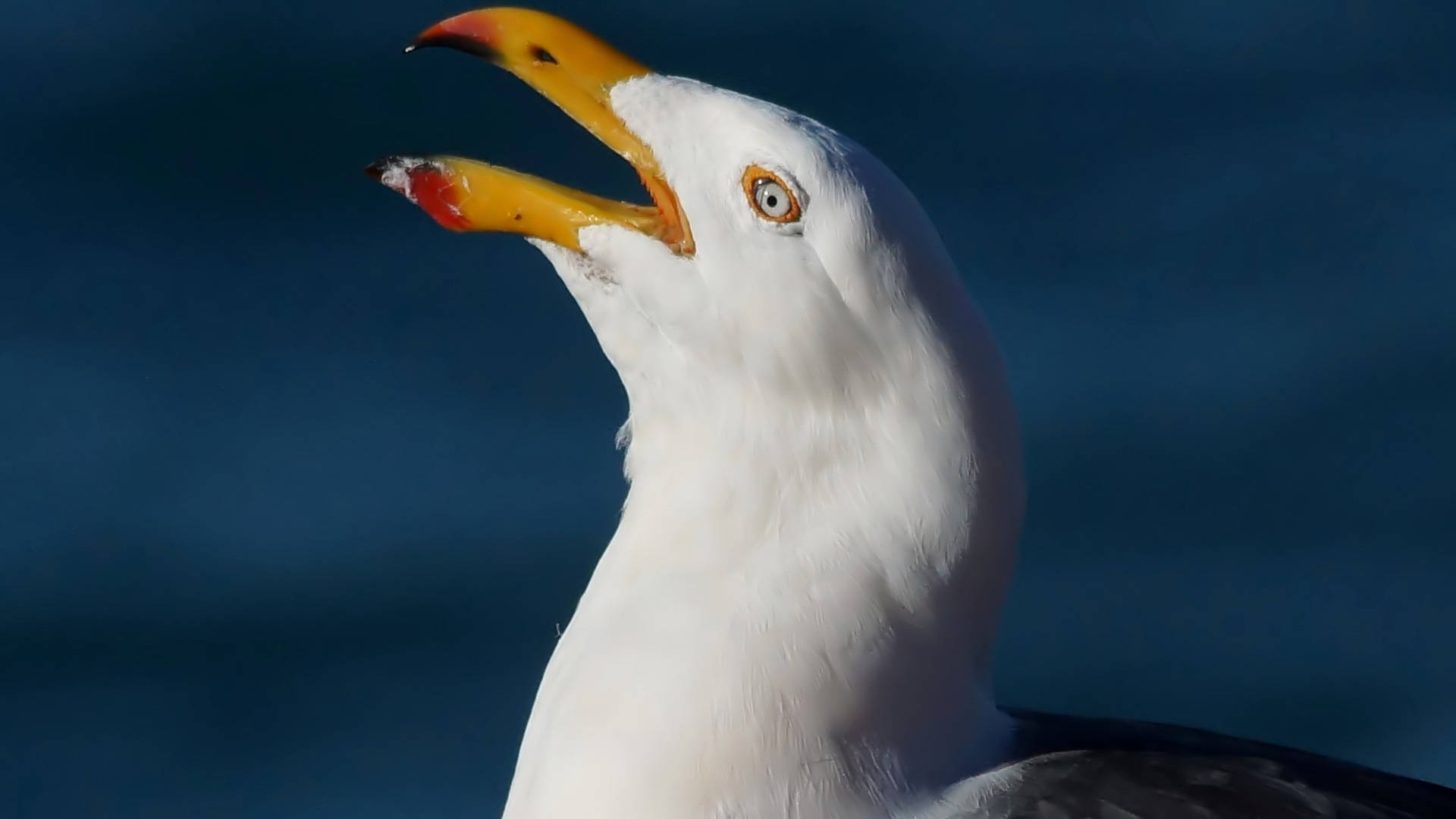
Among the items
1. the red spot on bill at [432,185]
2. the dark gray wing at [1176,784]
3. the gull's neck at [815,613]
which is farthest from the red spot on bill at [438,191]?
the dark gray wing at [1176,784]

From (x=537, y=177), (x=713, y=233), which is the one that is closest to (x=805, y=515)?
(x=713, y=233)

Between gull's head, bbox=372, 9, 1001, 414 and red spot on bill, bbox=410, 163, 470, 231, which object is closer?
gull's head, bbox=372, 9, 1001, 414

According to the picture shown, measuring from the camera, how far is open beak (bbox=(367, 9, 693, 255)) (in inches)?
95.9

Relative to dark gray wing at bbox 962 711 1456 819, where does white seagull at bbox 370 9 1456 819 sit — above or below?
above

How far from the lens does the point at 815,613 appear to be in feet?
7.52

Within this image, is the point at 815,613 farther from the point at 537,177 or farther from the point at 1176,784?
the point at 537,177

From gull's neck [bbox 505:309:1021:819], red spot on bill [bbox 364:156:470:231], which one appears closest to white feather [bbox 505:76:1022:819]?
gull's neck [bbox 505:309:1021:819]

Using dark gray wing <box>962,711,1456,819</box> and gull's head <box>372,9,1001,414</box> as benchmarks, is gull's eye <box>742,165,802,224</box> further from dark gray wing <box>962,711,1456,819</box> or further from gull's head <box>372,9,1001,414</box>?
dark gray wing <box>962,711,1456,819</box>

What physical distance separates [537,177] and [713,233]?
246 mm

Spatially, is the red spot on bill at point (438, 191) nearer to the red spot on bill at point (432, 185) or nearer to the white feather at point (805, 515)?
the red spot on bill at point (432, 185)

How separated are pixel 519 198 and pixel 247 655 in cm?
213

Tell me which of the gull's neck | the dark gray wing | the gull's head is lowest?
the dark gray wing

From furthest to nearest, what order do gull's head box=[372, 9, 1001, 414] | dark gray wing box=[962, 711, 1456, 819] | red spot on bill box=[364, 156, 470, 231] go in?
red spot on bill box=[364, 156, 470, 231], dark gray wing box=[962, 711, 1456, 819], gull's head box=[372, 9, 1001, 414]

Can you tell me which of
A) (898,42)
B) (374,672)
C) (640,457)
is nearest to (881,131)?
(898,42)
